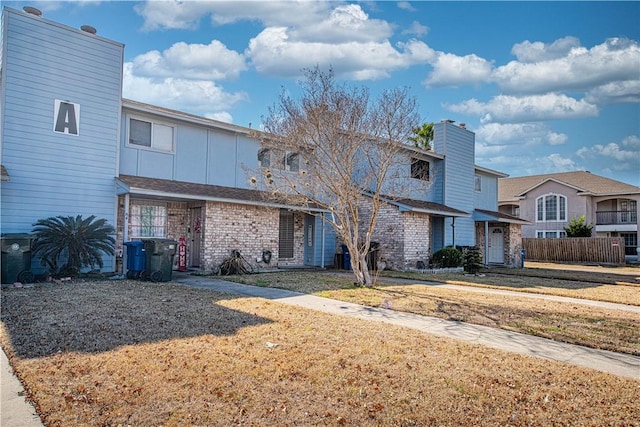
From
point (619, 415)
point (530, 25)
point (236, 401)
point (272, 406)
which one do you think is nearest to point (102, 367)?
point (236, 401)

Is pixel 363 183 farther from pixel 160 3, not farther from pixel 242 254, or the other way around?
pixel 160 3

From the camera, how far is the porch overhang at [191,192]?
12508mm

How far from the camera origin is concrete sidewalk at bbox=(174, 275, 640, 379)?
516 cm

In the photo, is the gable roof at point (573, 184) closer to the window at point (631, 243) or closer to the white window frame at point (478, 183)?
the window at point (631, 243)

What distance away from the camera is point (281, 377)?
14.0 feet

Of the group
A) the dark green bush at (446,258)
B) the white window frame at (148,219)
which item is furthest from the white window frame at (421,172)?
the white window frame at (148,219)

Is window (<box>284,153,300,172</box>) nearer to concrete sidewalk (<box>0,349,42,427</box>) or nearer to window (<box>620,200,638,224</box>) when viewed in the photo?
concrete sidewalk (<box>0,349,42,427</box>)

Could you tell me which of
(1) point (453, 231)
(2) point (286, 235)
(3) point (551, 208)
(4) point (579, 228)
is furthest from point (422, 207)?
(3) point (551, 208)

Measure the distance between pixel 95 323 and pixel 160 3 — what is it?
909 cm

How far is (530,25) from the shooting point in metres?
14.6

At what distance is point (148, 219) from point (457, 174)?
15.4 m

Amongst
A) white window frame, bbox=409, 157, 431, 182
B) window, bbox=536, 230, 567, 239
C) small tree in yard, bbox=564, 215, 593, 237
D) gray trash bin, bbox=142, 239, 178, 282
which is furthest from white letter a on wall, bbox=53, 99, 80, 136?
window, bbox=536, 230, 567, 239

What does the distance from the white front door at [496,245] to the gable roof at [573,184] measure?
12.5 metres

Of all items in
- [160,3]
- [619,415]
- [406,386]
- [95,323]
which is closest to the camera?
[619,415]
